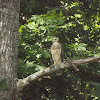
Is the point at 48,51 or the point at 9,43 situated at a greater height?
the point at 9,43

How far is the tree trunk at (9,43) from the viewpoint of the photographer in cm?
280

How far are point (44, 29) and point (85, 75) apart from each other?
1167 mm

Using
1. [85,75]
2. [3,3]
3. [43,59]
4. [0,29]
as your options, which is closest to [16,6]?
[3,3]

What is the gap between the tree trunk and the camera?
280cm

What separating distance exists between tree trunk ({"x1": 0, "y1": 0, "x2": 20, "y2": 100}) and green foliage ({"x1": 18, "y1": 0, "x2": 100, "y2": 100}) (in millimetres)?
367

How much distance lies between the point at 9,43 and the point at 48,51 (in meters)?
0.91

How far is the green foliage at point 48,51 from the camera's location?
337 cm

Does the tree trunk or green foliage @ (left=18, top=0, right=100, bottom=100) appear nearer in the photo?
the tree trunk

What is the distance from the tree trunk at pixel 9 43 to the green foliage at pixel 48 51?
37 cm

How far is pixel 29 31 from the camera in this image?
356 centimetres

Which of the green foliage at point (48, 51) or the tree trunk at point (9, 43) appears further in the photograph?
the green foliage at point (48, 51)

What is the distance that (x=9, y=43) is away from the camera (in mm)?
2943

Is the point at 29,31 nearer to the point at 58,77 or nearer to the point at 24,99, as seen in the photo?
the point at 58,77

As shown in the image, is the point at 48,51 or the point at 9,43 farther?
the point at 48,51
